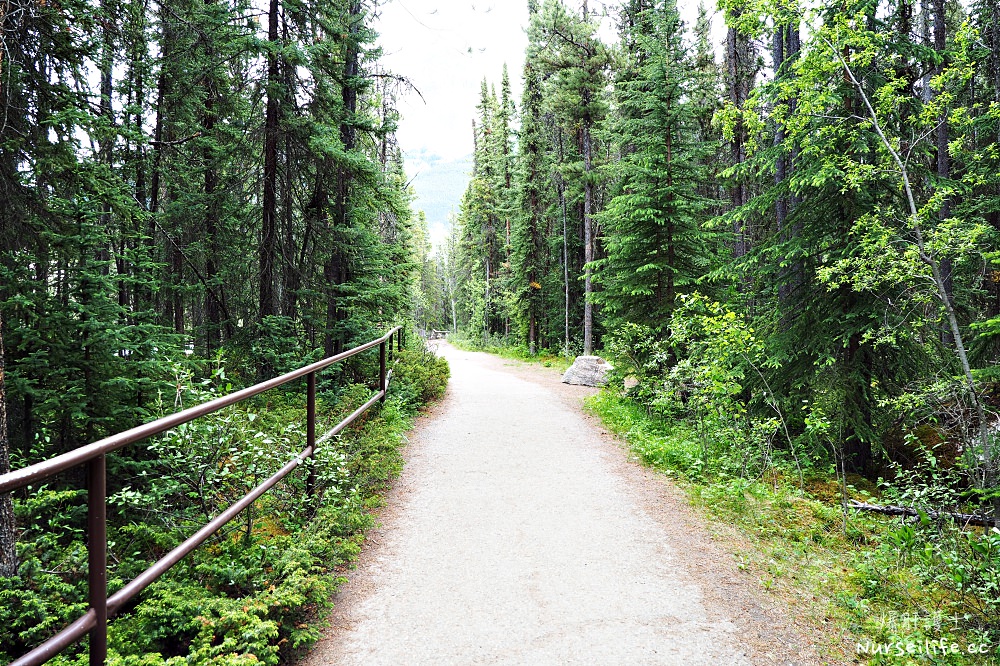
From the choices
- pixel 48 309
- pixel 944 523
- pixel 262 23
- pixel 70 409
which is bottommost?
pixel 944 523

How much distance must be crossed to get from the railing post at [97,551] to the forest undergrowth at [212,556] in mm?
328

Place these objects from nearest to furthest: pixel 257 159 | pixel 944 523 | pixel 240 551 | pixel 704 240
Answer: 1. pixel 240 551
2. pixel 944 523
3. pixel 257 159
4. pixel 704 240

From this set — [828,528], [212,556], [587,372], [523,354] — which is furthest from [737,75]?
[212,556]

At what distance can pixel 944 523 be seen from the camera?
4.96m

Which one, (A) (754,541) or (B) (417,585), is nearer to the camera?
(B) (417,585)

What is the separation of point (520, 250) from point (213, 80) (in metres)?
18.8

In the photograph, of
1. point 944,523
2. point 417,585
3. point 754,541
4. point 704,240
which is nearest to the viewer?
point 417,585

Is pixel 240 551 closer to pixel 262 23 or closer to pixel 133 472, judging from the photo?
pixel 133 472

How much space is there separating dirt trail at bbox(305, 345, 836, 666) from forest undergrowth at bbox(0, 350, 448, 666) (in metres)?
0.26

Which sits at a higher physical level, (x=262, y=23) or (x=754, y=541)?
(x=262, y=23)

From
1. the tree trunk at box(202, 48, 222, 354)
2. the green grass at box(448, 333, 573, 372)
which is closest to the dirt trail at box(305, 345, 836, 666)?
the tree trunk at box(202, 48, 222, 354)

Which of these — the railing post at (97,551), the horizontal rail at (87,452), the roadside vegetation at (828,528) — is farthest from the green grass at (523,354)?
the railing post at (97,551)

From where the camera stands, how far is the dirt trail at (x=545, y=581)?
2.89m

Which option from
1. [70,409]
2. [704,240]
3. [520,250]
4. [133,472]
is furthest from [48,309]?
[520,250]
